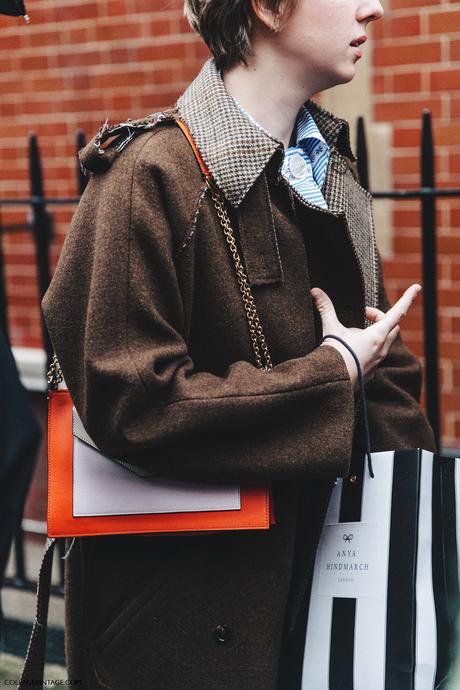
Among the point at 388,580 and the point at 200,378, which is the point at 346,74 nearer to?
the point at 200,378

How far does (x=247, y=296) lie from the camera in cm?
185

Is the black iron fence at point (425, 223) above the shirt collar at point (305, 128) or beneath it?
beneath

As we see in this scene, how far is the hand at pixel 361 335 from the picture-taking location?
1.88 m

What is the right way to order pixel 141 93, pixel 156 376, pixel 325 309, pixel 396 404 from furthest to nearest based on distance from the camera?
pixel 141 93 → pixel 396 404 → pixel 325 309 → pixel 156 376

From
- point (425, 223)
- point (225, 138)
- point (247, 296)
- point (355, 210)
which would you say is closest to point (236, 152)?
point (225, 138)

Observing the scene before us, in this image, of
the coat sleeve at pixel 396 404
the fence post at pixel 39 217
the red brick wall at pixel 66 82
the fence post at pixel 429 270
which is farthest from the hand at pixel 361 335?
the red brick wall at pixel 66 82

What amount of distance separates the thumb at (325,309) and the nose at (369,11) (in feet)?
1.78

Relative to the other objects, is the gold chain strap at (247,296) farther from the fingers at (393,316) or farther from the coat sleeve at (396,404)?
the coat sleeve at (396,404)

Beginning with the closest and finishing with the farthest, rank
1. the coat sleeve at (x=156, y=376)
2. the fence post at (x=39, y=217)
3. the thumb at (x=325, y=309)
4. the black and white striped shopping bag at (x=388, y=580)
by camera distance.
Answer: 1. the coat sleeve at (x=156, y=376)
2. the black and white striped shopping bag at (x=388, y=580)
3. the thumb at (x=325, y=309)
4. the fence post at (x=39, y=217)

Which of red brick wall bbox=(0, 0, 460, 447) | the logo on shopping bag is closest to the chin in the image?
the logo on shopping bag

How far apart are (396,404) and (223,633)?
697 millimetres

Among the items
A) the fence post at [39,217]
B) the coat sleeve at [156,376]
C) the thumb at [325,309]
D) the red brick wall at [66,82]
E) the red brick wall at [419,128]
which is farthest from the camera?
the red brick wall at [66,82]

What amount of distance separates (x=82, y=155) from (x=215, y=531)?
0.75m

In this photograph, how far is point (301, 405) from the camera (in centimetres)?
178
